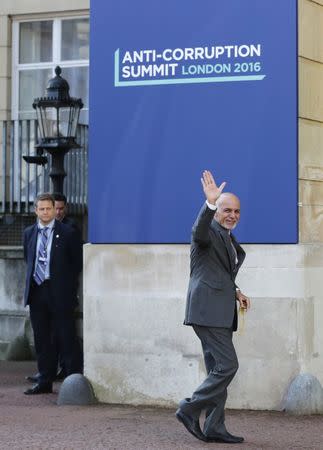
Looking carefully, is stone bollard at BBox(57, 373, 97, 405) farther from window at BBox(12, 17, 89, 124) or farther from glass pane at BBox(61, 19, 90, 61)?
glass pane at BBox(61, 19, 90, 61)

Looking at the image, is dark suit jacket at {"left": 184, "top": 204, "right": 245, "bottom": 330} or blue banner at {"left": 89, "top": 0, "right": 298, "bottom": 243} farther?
blue banner at {"left": 89, "top": 0, "right": 298, "bottom": 243}

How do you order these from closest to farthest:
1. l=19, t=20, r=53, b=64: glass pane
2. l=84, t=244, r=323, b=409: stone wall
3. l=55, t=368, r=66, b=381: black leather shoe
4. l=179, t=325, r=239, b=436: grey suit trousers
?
l=179, t=325, r=239, b=436: grey suit trousers
l=84, t=244, r=323, b=409: stone wall
l=55, t=368, r=66, b=381: black leather shoe
l=19, t=20, r=53, b=64: glass pane

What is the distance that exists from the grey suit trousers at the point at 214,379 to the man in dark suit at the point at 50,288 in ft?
10.3

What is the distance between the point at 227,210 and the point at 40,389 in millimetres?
3647

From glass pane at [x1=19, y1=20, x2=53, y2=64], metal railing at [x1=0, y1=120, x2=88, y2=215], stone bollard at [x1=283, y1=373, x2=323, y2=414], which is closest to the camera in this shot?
stone bollard at [x1=283, y1=373, x2=323, y2=414]

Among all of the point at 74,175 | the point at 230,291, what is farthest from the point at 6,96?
the point at 230,291

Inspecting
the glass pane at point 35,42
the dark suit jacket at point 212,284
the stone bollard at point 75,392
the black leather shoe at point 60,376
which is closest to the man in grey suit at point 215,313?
the dark suit jacket at point 212,284

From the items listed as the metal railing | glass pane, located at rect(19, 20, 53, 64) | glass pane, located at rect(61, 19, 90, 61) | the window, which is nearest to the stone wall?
the metal railing

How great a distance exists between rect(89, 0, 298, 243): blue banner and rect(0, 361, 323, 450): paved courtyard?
4.97ft

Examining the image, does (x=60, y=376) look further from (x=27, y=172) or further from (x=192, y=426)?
(x=192, y=426)

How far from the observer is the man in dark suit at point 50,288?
11.6 m

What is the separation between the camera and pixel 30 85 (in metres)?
17.4

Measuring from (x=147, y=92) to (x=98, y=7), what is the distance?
95 cm

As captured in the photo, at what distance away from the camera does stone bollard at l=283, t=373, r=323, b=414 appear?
9938 mm
